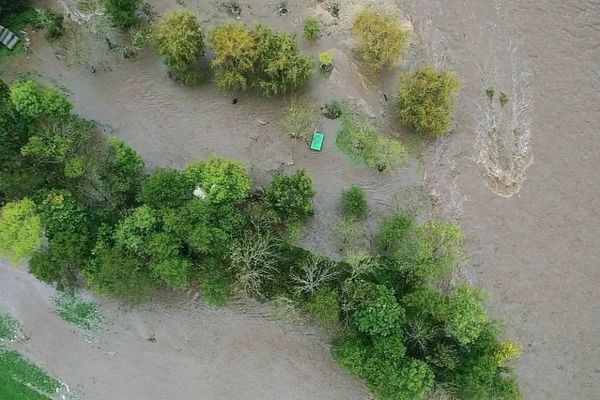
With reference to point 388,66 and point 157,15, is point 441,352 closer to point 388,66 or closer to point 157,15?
point 388,66

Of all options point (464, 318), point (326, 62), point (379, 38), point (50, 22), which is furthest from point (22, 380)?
point (379, 38)

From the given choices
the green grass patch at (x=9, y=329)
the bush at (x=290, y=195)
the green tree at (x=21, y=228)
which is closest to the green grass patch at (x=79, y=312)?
the green grass patch at (x=9, y=329)

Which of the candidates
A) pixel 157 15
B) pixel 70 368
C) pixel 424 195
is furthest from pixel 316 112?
pixel 70 368

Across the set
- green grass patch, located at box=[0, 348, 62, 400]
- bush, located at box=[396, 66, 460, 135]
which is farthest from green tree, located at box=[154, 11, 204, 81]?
green grass patch, located at box=[0, 348, 62, 400]

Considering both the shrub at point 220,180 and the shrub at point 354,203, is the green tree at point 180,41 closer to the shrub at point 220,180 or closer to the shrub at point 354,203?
the shrub at point 220,180

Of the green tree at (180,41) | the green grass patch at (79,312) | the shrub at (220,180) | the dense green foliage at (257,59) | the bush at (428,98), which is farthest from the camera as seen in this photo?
the green grass patch at (79,312)

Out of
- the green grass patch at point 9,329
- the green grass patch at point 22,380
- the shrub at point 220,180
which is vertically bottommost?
the green grass patch at point 22,380

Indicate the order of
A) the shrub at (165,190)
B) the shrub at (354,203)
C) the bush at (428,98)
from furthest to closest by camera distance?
the shrub at (354,203) < the bush at (428,98) < the shrub at (165,190)
